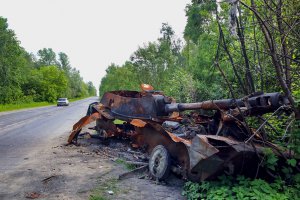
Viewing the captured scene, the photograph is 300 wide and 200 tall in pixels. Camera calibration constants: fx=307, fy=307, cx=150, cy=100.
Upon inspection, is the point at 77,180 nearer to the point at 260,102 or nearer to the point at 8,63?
the point at 260,102

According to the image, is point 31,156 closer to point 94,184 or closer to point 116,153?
point 116,153

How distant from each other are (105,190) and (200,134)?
7.57ft

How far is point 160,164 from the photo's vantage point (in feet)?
22.6

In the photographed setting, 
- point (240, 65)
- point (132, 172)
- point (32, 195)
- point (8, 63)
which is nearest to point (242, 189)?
point (240, 65)

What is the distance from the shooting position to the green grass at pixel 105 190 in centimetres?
578

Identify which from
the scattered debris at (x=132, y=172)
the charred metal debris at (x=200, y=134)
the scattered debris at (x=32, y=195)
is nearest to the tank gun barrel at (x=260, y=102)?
the charred metal debris at (x=200, y=134)

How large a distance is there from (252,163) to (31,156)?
664cm

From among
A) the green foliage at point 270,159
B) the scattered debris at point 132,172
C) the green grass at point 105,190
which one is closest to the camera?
the green foliage at point 270,159

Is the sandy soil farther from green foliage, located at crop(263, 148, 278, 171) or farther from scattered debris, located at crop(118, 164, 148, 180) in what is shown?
green foliage, located at crop(263, 148, 278, 171)

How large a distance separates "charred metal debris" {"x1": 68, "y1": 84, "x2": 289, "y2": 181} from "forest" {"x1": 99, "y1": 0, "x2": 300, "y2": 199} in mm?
302

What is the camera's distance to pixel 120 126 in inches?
454

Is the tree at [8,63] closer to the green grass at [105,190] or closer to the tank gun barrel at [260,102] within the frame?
the green grass at [105,190]

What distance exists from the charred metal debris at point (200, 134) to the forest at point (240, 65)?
30 cm

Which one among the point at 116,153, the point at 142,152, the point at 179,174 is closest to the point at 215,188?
the point at 179,174
